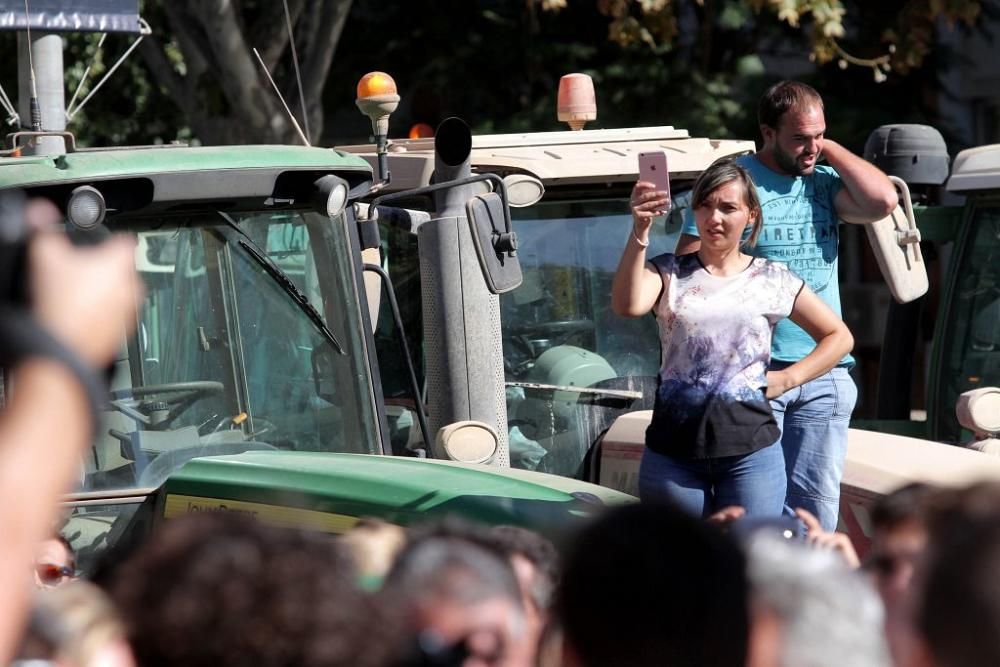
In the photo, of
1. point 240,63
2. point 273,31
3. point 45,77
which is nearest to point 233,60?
point 240,63

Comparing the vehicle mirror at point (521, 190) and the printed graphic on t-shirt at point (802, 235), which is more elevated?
the vehicle mirror at point (521, 190)

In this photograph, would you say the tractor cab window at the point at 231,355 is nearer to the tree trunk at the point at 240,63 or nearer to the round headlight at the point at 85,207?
the round headlight at the point at 85,207

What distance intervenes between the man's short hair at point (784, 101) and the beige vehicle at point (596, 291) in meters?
0.95

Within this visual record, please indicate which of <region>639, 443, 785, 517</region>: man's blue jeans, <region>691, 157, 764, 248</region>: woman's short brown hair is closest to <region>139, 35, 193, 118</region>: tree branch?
<region>691, 157, 764, 248</region>: woman's short brown hair

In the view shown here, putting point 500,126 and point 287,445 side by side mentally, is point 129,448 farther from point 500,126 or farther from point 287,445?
point 500,126

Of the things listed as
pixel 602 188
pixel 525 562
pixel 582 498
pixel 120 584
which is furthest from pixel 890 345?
pixel 120 584

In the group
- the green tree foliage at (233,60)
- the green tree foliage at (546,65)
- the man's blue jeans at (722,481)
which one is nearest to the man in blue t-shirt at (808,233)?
the man's blue jeans at (722,481)

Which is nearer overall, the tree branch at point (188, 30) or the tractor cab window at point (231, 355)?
the tractor cab window at point (231, 355)

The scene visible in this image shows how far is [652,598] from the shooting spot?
1.64 meters

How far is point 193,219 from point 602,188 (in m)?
2.33

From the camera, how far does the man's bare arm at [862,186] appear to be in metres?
4.33

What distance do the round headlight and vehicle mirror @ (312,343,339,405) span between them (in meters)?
0.76

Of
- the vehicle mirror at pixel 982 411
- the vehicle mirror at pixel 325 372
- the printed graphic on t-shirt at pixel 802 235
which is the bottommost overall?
the vehicle mirror at pixel 982 411

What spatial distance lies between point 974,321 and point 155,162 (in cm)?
407
